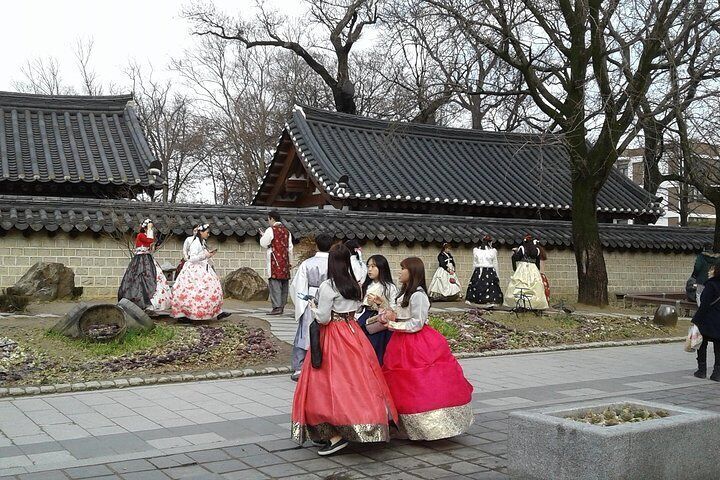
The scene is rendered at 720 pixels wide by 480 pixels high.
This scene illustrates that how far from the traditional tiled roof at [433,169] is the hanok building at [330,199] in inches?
2.4

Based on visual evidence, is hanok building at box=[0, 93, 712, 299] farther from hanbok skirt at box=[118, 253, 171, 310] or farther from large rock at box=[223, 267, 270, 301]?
hanbok skirt at box=[118, 253, 171, 310]

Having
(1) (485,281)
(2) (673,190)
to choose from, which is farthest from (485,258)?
(2) (673,190)

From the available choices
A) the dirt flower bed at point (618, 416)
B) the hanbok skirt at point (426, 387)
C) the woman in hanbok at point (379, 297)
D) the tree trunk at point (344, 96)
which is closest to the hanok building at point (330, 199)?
the tree trunk at point (344, 96)

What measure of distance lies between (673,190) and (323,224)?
96.7 ft

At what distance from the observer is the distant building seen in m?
28.1

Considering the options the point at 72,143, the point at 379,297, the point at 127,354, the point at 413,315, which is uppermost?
the point at 72,143

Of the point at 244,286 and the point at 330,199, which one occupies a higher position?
the point at 330,199

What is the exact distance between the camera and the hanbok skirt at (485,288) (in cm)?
1847

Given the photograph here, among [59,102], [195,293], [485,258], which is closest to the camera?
[195,293]

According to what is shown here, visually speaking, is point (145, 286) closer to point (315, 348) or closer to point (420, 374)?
point (315, 348)

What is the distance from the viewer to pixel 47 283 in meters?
15.9

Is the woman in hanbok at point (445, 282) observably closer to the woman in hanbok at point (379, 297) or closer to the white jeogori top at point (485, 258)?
the white jeogori top at point (485, 258)

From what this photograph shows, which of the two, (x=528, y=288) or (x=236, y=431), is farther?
(x=528, y=288)

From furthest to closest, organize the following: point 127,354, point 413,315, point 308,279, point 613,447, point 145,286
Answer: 1. point 145,286
2. point 127,354
3. point 308,279
4. point 413,315
5. point 613,447
